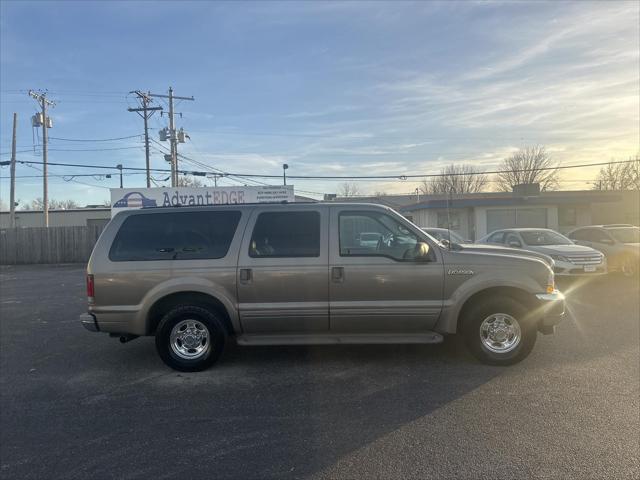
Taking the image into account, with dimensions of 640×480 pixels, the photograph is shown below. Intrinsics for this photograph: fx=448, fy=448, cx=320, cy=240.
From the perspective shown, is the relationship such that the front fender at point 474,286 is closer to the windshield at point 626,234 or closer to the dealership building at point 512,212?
the windshield at point 626,234

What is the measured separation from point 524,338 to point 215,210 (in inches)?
157

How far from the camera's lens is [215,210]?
5574 mm

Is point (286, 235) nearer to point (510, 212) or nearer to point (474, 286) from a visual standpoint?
point (474, 286)

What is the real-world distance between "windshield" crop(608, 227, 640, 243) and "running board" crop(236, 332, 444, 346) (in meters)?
11.2

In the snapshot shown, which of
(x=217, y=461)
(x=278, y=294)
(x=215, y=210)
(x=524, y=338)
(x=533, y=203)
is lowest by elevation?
(x=217, y=461)

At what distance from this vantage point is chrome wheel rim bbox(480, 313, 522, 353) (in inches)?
206

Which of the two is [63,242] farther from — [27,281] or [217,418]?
[217,418]

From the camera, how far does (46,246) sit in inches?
1039

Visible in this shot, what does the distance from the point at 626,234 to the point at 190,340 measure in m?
13.8

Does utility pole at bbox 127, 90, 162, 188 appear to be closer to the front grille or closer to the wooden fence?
the wooden fence

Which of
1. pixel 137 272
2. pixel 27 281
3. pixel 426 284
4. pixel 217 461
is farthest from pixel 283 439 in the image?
pixel 27 281

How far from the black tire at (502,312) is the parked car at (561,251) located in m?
6.86

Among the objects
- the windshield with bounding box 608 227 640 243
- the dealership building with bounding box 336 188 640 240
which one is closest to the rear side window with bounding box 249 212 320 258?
the windshield with bounding box 608 227 640 243

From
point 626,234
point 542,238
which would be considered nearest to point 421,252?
point 542,238
